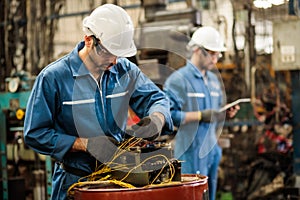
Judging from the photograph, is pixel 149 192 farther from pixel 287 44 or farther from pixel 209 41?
pixel 287 44

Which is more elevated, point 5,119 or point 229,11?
point 229,11

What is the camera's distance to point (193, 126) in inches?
168

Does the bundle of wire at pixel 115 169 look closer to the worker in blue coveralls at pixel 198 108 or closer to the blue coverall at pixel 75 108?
the blue coverall at pixel 75 108

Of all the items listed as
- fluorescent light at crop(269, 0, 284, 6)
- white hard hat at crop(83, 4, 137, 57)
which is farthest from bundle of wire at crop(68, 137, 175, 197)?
fluorescent light at crop(269, 0, 284, 6)

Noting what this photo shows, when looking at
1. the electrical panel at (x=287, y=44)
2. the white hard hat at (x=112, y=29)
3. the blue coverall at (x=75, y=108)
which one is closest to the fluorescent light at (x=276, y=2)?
the electrical panel at (x=287, y=44)

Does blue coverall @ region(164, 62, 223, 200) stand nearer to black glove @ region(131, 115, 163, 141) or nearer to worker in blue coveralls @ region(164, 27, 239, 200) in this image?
worker in blue coveralls @ region(164, 27, 239, 200)

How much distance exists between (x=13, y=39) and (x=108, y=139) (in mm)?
5754

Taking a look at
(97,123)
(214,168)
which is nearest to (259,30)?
(214,168)

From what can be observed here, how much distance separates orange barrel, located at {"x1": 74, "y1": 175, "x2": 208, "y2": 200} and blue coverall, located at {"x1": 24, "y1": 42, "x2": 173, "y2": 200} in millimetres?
213

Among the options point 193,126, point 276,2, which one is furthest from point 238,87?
point 193,126

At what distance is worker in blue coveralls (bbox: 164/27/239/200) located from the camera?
427cm

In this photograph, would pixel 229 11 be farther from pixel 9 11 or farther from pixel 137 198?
pixel 137 198

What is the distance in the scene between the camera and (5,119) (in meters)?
5.45

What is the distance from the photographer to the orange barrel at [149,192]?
7.35 ft
